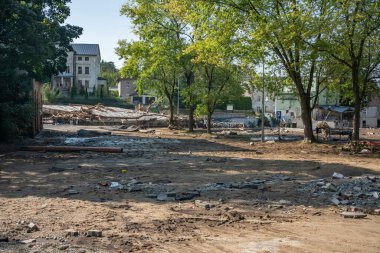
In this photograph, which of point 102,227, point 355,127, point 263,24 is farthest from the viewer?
point 355,127

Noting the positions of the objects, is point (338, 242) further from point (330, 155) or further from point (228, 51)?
point (228, 51)

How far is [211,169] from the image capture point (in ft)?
49.6

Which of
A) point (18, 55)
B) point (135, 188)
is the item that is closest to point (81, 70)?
point (18, 55)

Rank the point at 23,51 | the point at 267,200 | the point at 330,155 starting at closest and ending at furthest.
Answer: the point at 267,200 → the point at 23,51 → the point at 330,155

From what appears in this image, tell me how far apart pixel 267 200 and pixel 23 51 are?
43.1 feet

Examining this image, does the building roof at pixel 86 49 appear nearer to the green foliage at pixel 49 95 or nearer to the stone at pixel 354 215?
the green foliage at pixel 49 95

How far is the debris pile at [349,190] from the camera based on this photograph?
972cm

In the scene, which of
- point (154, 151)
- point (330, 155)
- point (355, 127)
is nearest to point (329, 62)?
point (355, 127)

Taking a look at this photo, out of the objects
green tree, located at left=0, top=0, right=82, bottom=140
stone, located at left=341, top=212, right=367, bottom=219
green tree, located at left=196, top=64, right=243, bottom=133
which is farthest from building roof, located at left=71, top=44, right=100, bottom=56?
stone, located at left=341, top=212, right=367, bottom=219

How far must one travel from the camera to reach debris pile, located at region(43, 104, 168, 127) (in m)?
50.1

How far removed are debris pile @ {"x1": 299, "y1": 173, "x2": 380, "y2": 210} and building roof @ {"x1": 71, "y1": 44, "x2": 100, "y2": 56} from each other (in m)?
78.4

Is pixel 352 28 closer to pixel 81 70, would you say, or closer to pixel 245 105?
pixel 245 105

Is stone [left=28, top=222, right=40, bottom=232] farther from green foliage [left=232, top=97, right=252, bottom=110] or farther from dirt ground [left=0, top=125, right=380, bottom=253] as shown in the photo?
green foliage [left=232, top=97, right=252, bottom=110]

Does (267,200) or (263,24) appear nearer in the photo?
(267,200)
